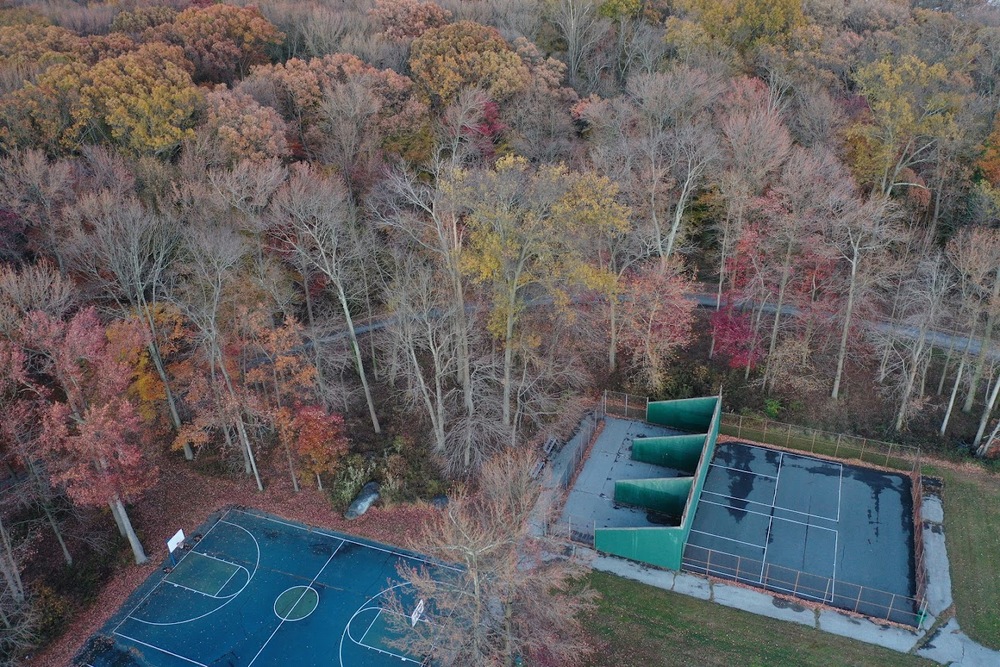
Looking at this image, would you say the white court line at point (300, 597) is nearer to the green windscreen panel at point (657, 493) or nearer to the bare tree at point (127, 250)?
the bare tree at point (127, 250)

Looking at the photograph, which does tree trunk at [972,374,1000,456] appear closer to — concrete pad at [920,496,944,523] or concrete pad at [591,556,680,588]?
concrete pad at [920,496,944,523]

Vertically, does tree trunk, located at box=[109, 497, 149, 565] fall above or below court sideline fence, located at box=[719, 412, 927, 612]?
above

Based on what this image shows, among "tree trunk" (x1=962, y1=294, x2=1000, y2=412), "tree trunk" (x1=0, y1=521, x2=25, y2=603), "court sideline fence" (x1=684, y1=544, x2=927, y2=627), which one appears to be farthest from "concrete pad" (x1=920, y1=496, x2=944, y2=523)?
"tree trunk" (x1=0, y1=521, x2=25, y2=603)

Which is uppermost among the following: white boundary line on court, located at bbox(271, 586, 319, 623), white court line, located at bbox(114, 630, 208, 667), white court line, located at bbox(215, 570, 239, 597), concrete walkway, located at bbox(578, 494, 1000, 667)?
white court line, located at bbox(114, 630, 208, 667)

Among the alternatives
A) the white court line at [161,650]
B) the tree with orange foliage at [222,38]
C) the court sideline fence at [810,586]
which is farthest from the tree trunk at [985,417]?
the tree with orange foliage at [222,38]

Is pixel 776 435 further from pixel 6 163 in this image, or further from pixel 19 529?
pixel 6 163

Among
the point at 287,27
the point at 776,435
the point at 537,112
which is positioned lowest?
the point at 776,435

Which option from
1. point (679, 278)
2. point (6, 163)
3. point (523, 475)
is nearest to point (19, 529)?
point (6, 163)

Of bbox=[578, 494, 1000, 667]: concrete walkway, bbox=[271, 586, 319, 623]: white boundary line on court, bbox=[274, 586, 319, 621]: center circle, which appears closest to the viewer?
bbox=[578, 494, 1000, 667]: concrete walkway
